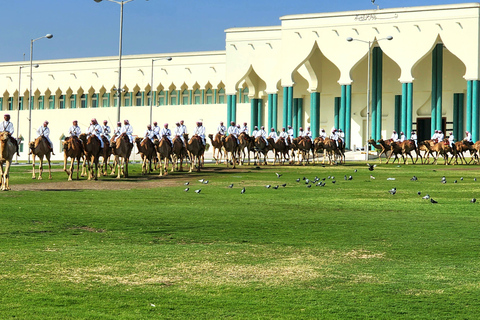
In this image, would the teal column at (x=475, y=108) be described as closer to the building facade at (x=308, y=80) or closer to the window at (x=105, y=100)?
the building facade at (x=308, y=80)

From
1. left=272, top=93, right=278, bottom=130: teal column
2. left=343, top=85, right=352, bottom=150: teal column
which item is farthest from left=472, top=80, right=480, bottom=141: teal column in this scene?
left=272, top=93, right=278, bottom=130: teal column

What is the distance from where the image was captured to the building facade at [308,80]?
56344 mm

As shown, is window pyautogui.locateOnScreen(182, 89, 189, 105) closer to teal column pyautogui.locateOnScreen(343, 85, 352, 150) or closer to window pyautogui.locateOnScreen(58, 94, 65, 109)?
window pyautogui.locateOnScreen(58, 94, 65, 109)

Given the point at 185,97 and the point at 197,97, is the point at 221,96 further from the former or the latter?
the point at 185,97

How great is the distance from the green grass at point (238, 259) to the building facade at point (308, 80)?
3780cm

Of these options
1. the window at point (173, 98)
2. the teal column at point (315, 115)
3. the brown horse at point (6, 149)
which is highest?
the window at point (173, 98)

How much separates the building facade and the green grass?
37.8 metres

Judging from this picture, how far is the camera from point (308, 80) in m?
65.6

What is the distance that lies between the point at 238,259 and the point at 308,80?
5722 cm

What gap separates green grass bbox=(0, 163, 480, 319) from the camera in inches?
268

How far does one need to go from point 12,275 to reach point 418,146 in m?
39.7

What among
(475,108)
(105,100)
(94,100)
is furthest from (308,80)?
(94,100)

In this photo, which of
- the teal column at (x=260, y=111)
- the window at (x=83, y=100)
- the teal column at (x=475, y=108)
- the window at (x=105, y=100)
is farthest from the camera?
the window at (x=83, y=100)

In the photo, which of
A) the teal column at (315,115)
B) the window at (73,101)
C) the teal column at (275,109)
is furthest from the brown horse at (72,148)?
the window at (73,101)
